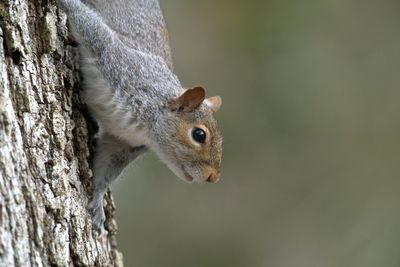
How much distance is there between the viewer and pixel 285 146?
7980 millimetres

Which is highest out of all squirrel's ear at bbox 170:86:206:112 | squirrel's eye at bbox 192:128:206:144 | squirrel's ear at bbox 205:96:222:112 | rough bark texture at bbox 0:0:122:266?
squirrel's ear at bbox 205:96:222:112

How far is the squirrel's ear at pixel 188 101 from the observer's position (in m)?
4.18

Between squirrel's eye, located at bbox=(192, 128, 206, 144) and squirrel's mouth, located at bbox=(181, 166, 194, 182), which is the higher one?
squirrel's eye, located at bbox=(192, 128, 206, 144)

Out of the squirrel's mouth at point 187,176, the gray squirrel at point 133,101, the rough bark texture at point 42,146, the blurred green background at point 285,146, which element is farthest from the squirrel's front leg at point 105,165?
the blurred green background at point 285,146

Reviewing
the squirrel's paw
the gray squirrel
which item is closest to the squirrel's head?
the gray squirrel

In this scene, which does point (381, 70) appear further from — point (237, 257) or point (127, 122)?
point (127, 122)

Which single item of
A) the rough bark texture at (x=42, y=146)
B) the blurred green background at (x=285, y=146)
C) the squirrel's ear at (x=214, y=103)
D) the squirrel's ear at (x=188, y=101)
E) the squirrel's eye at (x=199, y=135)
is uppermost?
the blurred green background at (x=285, y=146)

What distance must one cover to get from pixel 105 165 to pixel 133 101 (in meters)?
0.36

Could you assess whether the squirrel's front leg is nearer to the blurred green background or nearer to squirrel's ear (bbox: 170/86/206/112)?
squirrel's ear (bbox: 170/86/206/112)

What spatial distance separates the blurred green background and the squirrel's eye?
3.08 metres

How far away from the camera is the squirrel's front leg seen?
12.5ft

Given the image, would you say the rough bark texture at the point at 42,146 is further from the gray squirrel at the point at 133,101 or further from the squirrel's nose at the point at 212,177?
the squirrel's nose at the point at 212,177

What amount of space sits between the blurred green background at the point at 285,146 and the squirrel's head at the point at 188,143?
10.1 ft

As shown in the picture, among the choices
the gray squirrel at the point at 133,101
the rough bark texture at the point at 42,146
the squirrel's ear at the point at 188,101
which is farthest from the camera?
the squirrel's ear at the point at 188,101
